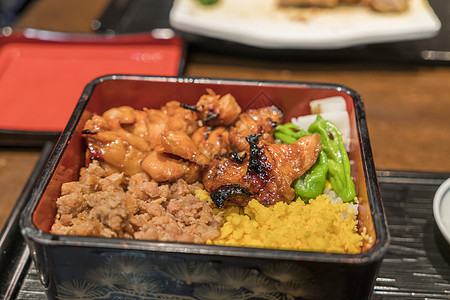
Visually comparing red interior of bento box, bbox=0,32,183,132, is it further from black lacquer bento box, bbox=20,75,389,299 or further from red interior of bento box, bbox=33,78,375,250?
black lacquer bento box, bbox=20,75,389,299

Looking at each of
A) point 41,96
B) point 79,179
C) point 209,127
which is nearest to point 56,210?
point 79,179

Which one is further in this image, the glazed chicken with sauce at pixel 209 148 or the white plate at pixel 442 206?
the white plate at pixel 442 206

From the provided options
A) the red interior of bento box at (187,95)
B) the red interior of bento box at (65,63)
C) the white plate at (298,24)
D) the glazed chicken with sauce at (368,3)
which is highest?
the red interior of bento box at (187,95)

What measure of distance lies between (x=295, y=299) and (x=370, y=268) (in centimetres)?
27

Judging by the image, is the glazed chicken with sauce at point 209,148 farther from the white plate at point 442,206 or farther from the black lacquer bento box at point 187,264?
the white plate at point 442,206

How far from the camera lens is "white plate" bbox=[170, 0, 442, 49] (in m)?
3.06

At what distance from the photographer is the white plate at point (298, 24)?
120 inches

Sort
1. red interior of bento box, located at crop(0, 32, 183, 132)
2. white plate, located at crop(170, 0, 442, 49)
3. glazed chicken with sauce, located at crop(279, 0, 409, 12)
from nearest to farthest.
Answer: red interior of bento box, located at crop(0, 32, 183, 132), white plate, located at crop(170, 0, 442, 49), glazed chicken with sauce, located at crop(279, 0, 409, 12)

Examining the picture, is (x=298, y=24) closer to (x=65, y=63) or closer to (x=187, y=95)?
(x=187, y=95)

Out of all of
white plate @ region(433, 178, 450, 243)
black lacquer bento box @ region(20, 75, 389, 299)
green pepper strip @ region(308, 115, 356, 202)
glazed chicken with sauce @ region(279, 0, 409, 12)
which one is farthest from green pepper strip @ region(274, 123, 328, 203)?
glazed chicken with sauce @ region(279, 0, 409, 12)

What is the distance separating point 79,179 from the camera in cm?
166

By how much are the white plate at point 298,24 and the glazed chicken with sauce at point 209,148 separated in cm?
133

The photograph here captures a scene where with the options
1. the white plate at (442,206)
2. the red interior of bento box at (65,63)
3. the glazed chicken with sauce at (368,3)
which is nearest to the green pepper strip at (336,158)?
the white plate at (442,206)

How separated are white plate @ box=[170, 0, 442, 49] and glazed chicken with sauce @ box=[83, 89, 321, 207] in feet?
4.36
